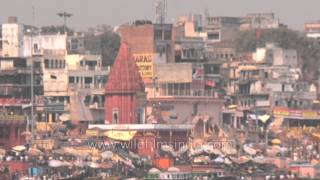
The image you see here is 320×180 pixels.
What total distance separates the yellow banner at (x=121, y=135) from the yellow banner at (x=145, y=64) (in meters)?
9.03

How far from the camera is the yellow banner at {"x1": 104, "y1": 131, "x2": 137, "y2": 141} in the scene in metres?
64.1

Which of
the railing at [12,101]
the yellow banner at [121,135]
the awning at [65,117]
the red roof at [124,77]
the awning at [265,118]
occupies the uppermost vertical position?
the red roof at [124,77]

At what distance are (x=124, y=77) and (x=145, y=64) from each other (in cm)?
689

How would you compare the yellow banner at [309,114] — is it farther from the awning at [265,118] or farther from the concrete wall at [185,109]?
the concrete wall at [185,109]

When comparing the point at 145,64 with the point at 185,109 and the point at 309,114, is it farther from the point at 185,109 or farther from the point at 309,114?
the point at 309,114

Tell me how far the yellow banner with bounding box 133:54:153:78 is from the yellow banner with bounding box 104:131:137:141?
9.03 m

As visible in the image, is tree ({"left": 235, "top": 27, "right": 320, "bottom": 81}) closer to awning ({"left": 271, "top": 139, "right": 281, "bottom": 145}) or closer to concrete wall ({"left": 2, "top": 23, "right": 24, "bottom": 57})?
concrete wall ({"left": 2, "top": 23, "right": 24, "bottom": 57})

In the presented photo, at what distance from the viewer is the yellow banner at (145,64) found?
73.4 m

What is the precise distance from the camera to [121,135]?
64312 millimetres

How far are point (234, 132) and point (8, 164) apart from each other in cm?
1686

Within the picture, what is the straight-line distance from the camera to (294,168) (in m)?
59.3

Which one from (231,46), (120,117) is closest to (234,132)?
(120,117)

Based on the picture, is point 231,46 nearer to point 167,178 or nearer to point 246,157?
point 246,157

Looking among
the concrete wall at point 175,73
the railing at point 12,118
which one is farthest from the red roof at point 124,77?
the concrete wall at point 175,73
